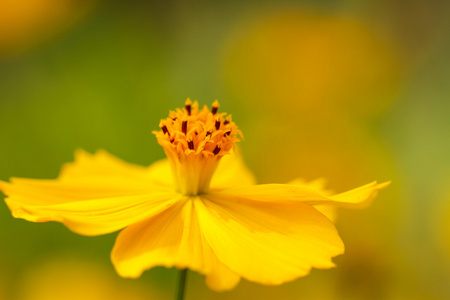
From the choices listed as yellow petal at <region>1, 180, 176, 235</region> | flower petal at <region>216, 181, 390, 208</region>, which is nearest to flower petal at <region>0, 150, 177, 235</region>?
yellow petal at <region>1, 180, 176, 235</region>

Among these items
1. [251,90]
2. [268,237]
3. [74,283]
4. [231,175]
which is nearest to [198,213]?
[268,237]

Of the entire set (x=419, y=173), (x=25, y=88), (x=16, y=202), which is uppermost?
(x=25, y=88)

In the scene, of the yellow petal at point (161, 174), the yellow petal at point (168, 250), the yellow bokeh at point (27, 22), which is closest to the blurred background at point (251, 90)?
the yellow bokeh at point (27, 22)

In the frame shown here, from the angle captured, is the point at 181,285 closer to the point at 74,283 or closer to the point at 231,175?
the point at 231,175

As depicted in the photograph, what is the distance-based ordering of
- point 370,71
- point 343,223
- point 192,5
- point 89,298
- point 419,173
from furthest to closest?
1. point 192,5
2. point 370,71
3. point 419,173
4. point 343,223
5. point 89,298

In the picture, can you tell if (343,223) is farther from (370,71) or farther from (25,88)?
(25,88)

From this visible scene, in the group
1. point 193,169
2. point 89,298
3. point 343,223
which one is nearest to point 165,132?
point 193,169

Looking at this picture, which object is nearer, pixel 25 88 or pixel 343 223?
pixel 343 223
